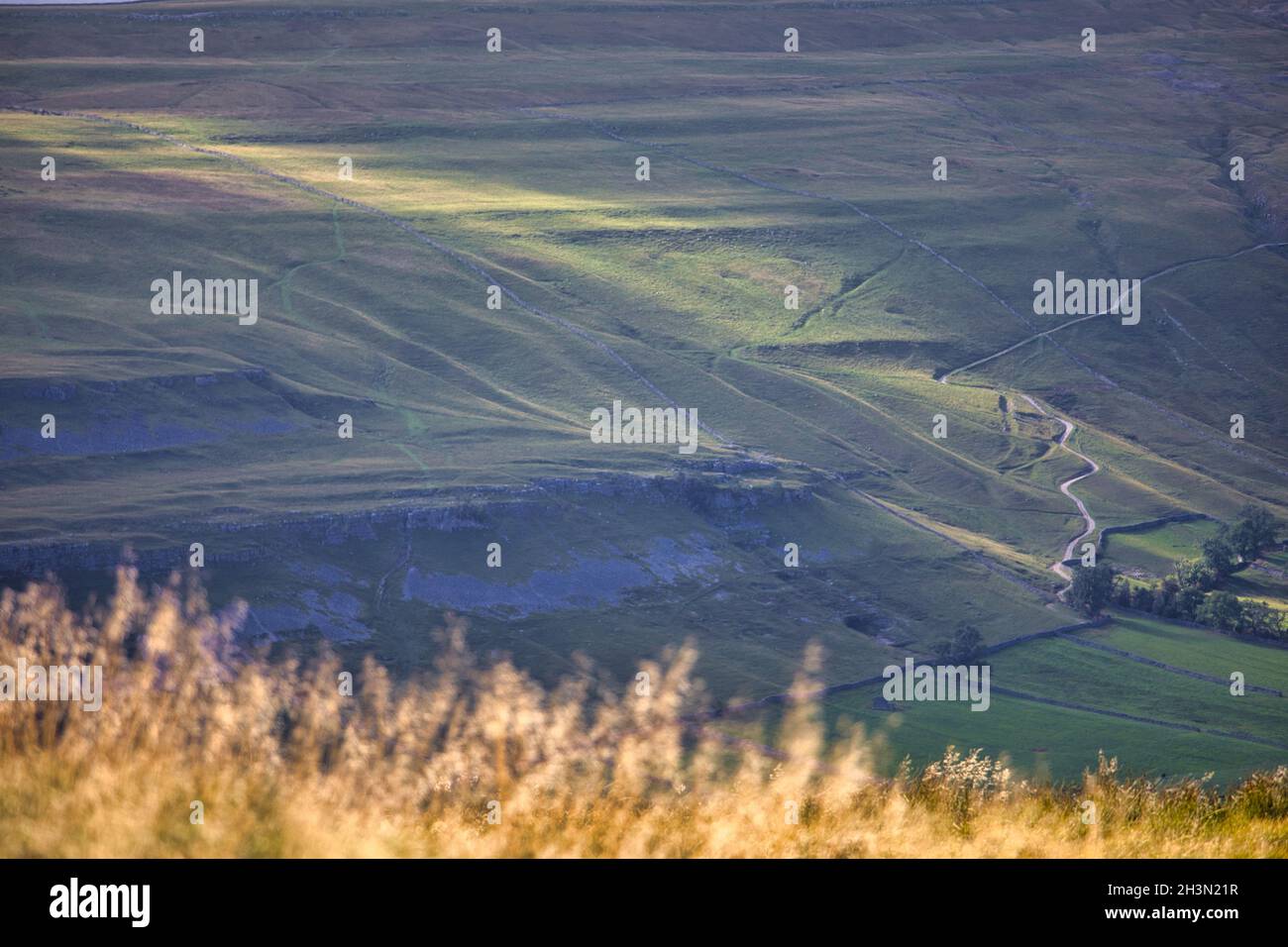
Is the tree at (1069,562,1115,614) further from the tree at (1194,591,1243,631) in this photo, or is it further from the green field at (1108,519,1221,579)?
the green field at (1108,519,1221,579)

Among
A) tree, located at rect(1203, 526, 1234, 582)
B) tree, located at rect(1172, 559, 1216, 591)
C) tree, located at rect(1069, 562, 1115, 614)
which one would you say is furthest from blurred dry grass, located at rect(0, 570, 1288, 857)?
tree, located at rect(1203, 526, 1234, 582)

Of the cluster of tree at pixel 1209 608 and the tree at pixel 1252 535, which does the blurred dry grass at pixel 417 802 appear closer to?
the cluster of tree at pixel 1209 608

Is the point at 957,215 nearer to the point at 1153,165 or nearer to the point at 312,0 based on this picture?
the point at 1153,165

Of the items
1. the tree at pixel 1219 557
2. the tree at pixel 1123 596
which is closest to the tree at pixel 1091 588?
the tree at pixel 1123 596

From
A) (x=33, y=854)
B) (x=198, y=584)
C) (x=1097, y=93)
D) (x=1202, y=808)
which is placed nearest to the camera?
(x=33, y=854)

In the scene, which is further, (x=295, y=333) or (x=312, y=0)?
(x=312, y=0)

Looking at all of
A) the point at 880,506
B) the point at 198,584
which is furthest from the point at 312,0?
the point at 198,584

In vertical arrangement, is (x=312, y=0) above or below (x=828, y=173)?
above
